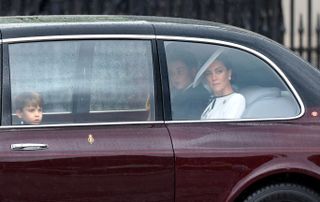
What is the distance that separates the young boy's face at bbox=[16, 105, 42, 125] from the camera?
5.34 metres

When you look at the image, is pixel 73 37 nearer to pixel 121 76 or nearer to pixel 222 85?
pixel 121 76

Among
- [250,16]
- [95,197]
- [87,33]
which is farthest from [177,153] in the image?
[250,16]

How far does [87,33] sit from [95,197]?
3.12 ft

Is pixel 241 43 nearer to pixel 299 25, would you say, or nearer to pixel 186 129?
pixel 186 129

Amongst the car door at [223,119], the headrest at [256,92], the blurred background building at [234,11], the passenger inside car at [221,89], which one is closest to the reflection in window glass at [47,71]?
the car door at [223,119]

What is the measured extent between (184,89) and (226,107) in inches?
11.0

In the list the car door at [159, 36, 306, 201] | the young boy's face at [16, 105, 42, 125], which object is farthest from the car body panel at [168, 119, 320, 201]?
the young boy's face at [16, 105, 42, 125]

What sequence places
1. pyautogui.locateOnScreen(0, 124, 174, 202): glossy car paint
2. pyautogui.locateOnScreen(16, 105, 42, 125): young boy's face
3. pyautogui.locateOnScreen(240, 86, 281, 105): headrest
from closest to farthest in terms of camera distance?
pyautogui.locateOnScreen(0, 124, 174, 202): glossy car paint → pyautogui.locateOnScreen(16, 105, 42, 125): young boy's face → pyautogui.locateOnScreen(240, 86, 281, 105): headrest

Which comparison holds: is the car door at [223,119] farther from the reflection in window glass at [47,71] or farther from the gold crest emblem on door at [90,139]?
the reflection in window glass at [47,71]

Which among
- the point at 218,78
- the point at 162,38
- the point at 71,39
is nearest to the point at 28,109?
the point at 71,39

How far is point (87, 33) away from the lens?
17.9ft

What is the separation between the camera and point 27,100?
17.6ft

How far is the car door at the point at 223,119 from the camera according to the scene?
5410 mm

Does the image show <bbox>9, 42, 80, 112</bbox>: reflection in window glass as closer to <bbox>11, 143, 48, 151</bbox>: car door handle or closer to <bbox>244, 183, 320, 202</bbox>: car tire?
<bbox>11, 143, 48, 151</bbox>: car door handle
